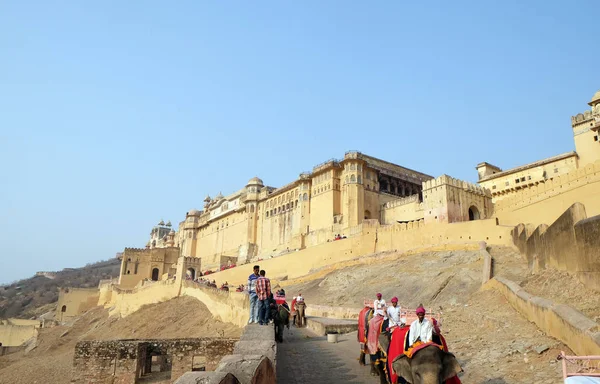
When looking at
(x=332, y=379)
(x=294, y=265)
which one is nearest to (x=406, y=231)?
(x=294, y=265)

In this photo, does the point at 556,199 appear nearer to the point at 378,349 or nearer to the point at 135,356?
the point at 378,349

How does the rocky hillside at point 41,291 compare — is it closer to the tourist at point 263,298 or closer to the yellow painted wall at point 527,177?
the yellow painted wall at point 527,177

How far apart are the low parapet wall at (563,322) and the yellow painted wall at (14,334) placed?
4634 cm

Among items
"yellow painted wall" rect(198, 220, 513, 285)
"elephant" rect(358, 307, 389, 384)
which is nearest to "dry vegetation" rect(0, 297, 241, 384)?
"yellow painted wall" rect(198, 220, 513, 285)

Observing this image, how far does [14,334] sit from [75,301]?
9.37m

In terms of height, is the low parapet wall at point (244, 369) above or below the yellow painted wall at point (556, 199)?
below

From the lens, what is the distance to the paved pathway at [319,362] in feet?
25.3

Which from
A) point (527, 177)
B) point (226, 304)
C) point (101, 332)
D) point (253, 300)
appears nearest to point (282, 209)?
point (101, 332)

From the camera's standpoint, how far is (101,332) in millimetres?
37219

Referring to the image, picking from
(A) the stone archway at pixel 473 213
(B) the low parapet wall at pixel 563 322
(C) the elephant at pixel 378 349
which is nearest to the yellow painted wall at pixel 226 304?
(C) the elephant at pixel 378 349

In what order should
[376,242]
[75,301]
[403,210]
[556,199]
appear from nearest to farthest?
[556,199] → [376,242] → [403,210] → [75,301]

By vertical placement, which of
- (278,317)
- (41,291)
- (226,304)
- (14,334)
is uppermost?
(41,291)

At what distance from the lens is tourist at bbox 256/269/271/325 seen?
30.4 feet

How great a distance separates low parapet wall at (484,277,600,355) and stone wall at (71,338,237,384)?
6.19 metres
